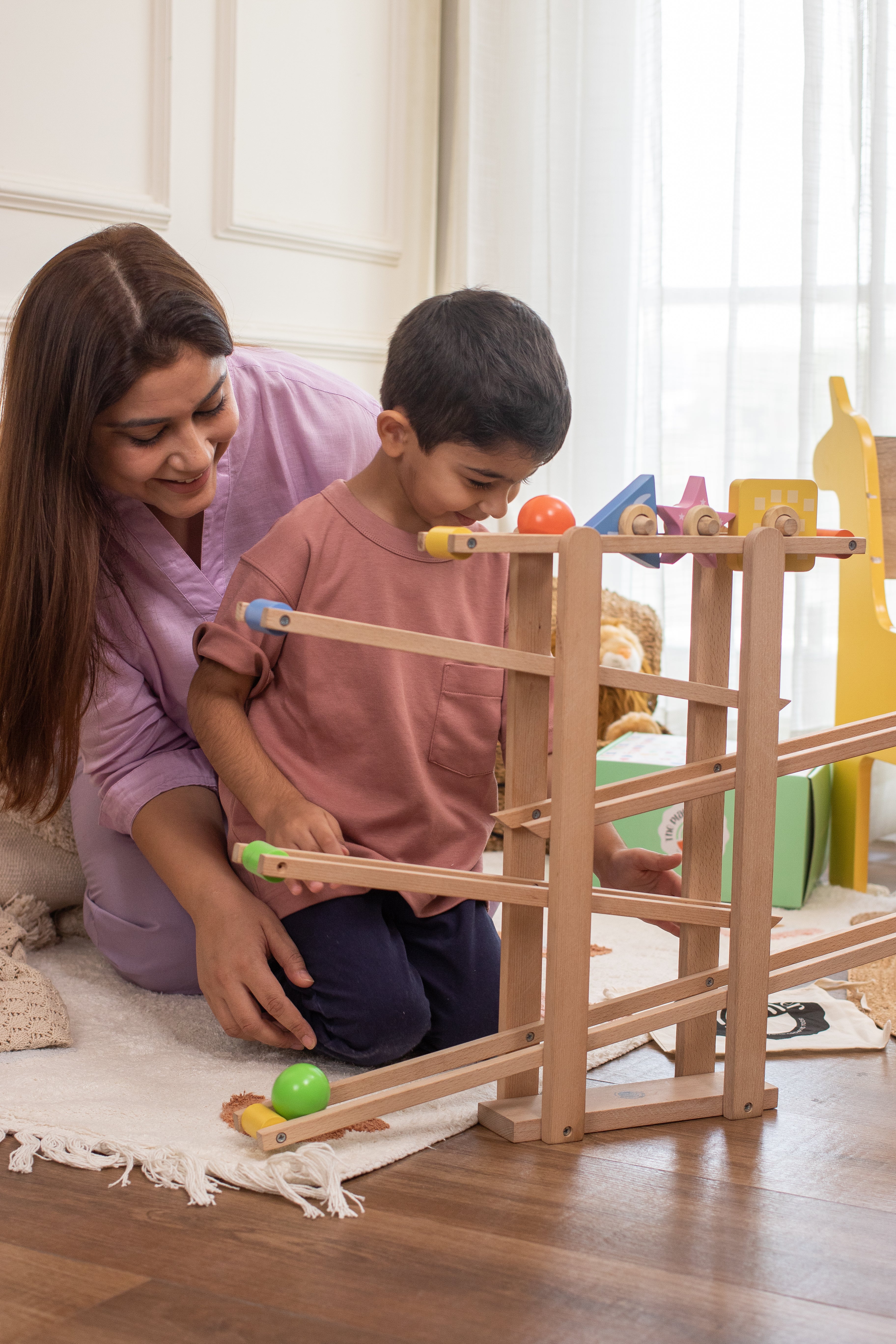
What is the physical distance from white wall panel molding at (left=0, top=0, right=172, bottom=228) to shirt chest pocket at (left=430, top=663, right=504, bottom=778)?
115cm

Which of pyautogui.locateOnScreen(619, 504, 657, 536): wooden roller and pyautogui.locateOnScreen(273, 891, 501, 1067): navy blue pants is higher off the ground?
pyautogui.locateOnScreen(619, 504, 657, 536): wooden roller

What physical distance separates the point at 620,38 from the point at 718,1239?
2.06 metres

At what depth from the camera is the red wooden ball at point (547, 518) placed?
0.91m

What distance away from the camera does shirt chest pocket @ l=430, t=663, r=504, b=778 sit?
1.11 m

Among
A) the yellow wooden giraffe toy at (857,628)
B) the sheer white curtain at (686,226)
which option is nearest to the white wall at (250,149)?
the sheer white curtain at (686,226)

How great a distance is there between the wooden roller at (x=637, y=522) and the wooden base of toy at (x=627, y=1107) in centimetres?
43

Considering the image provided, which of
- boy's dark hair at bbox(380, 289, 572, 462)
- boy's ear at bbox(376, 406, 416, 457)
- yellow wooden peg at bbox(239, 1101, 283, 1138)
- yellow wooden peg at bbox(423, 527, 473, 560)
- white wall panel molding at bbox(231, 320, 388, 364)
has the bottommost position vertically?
yellow wooden peg at bbox(239, 1101, 283, 1138)

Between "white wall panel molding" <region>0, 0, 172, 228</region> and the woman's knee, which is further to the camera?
"white wall panel molding" <region>0, 0, 172, 228</region>

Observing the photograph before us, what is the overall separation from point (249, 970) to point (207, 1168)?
0.20 meters

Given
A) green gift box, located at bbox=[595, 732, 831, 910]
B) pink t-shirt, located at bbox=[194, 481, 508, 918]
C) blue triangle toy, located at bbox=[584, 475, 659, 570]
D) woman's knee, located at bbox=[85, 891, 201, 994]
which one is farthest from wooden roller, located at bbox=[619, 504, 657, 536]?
green gift box, located at bbox=[595, 732, 831, 910]

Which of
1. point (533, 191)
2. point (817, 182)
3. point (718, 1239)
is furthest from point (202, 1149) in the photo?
point (533, 191)

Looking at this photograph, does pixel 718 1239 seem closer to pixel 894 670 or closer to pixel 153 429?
pixel 153 429

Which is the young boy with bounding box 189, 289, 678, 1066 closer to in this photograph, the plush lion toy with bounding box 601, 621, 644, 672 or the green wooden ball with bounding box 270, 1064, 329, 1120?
the green wooden ball with bounding box 270, 1064, 329, 1120

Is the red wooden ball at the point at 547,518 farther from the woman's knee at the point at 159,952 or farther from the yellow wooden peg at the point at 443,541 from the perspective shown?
the woman's knee at the point at 159,952
